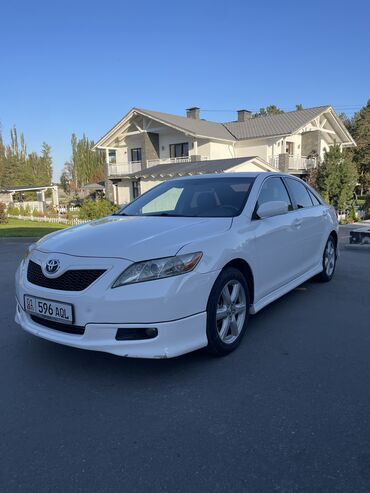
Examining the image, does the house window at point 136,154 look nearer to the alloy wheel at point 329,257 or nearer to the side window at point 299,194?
the alloy wheel at point 329,257

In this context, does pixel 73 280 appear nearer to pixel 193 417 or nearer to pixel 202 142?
pixel 193 417

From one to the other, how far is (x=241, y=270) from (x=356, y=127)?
5123 cm

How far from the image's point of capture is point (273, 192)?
4.55 meters

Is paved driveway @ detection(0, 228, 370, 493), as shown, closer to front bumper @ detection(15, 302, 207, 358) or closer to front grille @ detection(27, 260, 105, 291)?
front bumper @ detection(15, 302, 207, 358)

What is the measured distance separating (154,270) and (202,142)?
28.4m

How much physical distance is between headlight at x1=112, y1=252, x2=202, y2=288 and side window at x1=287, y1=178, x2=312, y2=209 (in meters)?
2.56

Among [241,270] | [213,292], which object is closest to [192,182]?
[241,270]

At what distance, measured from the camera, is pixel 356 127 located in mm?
48375

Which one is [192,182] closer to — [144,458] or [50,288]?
[50,288]

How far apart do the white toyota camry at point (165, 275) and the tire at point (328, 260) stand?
1.54 metres

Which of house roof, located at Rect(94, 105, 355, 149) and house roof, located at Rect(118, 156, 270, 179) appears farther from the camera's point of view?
house roof, located at Rect(94, 105, 355, 149)

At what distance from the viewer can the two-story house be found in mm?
29297

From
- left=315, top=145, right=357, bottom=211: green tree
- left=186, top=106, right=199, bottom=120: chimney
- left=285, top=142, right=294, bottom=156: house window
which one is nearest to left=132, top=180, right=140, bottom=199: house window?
left=186, top=106, right=199, bottom=120: chimney

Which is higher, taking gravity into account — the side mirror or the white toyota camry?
the side mirror
